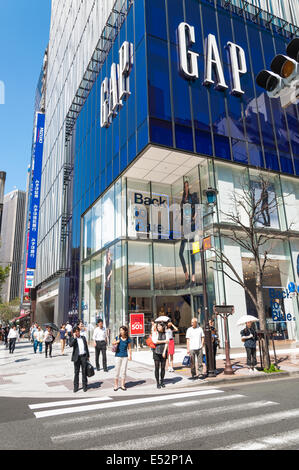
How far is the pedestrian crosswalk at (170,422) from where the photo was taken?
5.05 meters

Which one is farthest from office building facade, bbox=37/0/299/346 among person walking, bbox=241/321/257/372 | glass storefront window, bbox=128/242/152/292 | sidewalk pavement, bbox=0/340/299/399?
person walking, bbox=241/321/257/372

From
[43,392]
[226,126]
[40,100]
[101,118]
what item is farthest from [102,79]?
[40,100]

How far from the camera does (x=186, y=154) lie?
20578 millimetres

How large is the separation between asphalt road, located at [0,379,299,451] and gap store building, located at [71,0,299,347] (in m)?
11.3

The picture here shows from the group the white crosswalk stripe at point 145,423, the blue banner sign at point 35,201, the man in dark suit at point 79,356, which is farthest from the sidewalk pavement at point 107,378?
the blue banner sign at point 35,201

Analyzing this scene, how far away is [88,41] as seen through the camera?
34375 millimetres

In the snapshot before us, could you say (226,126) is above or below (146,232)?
above

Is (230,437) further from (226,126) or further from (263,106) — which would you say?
(263,106)

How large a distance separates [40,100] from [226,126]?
55.5 m

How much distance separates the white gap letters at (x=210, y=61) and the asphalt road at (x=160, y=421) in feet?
61.3

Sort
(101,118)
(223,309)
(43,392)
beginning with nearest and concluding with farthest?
1. (43,392)
2. (223,309)
3. (101,118)

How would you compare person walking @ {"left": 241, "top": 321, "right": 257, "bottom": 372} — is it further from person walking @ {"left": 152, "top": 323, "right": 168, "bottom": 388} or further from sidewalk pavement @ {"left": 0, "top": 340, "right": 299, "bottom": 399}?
person walking @ {"left": 152, "top": 323, "right": 168, "bottom": 388}

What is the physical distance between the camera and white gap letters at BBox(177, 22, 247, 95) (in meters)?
21.0

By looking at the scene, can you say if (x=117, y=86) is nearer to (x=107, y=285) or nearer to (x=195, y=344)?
(x=107, y=285)
